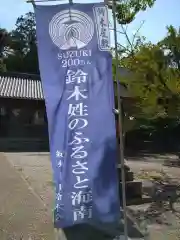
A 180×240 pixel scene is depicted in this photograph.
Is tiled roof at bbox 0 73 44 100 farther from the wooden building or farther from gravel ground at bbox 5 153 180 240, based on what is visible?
gravel ground at bbox 5 153 180 240

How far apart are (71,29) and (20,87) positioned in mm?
18544

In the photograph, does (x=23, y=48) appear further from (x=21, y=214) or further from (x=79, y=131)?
(x=79, y=131)

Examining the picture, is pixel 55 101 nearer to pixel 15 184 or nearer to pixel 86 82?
A: pixel 86 82

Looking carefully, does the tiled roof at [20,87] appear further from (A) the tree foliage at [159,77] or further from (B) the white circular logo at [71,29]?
(B) the white circular logo at [71,29]

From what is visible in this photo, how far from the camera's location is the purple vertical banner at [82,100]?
4.29 meters

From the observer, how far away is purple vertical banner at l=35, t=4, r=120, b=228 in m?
4.29

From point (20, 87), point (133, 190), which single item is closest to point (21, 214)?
point (133, 190)

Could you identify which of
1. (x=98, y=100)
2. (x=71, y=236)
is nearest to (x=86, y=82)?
(x=98, y=100)

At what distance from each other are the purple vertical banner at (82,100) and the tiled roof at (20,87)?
53.7 ft

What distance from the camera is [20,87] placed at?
22.5 m

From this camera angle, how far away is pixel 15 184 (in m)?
9.04

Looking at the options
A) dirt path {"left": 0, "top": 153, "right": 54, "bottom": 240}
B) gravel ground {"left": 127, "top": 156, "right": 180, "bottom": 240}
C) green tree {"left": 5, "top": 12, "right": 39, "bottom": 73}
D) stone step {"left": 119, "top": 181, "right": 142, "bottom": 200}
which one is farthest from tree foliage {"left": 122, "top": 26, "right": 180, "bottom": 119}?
green tree {"left": 5, "top": 12, "right": 39, "bottom": 73}

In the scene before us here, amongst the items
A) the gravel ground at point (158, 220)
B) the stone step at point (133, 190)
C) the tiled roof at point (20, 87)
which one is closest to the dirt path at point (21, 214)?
the gravel ground at point (158, 220)

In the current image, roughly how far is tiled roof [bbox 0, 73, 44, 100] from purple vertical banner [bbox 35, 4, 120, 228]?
1636 cm
